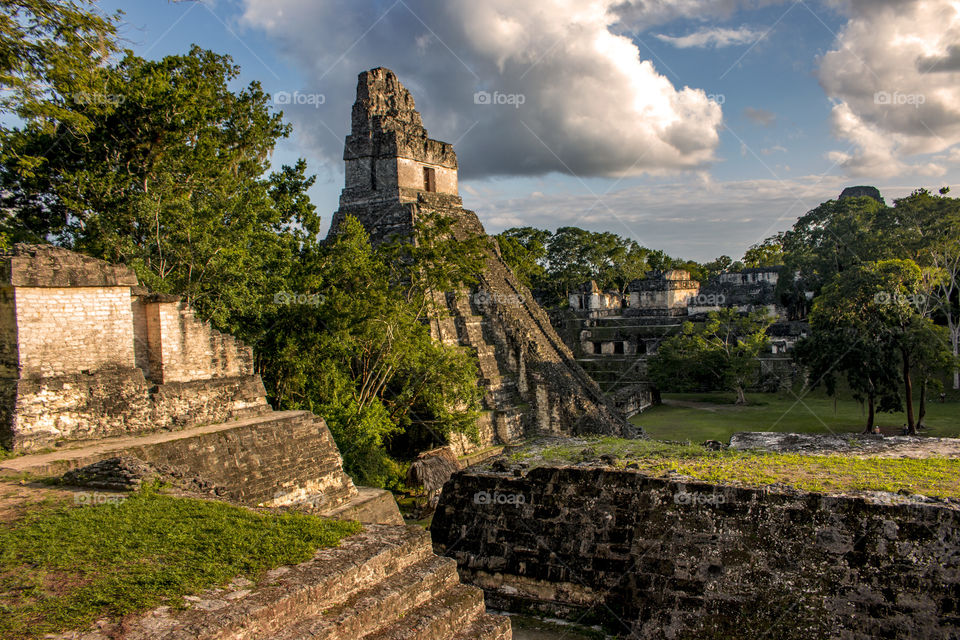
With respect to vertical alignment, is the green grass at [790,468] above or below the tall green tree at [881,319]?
below

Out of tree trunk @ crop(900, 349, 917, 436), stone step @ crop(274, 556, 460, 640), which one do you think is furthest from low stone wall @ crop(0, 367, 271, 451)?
tree trunk @ crop(900, 349, 917, 436)

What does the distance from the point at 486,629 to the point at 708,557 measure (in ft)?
8.52

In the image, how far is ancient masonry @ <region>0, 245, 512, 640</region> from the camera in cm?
414

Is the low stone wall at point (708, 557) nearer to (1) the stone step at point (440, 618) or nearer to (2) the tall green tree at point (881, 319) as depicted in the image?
(1) the stone step at point (440, 618)

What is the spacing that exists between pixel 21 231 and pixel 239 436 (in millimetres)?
7004

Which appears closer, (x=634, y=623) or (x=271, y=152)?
(x=634, y=623)

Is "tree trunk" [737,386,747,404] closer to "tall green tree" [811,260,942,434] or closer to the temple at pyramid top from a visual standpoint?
"tall green tree" [811,260,942,434]

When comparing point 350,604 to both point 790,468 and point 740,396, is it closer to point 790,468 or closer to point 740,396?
point 790,468

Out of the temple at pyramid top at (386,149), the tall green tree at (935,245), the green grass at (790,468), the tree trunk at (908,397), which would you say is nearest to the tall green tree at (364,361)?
the green grass at (790,468)

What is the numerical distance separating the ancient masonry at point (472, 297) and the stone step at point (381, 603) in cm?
958

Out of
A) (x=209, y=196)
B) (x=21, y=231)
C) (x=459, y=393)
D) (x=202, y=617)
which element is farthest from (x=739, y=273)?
(x=202, y=617)

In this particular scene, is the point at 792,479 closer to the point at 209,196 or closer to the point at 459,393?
the point at 459,393

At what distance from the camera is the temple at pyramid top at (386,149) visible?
19.3 meters

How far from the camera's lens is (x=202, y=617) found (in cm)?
368
